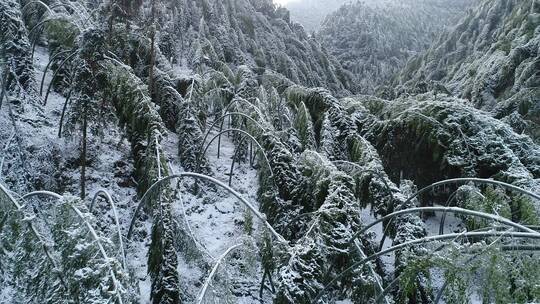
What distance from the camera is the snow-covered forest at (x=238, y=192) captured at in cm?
299

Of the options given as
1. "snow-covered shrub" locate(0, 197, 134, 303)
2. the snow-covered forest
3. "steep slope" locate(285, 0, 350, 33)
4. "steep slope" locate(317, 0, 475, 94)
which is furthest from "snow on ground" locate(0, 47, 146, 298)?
"steep slope" locate(285, 0, 350, 33)

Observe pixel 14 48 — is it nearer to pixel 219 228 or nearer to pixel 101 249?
pixel 219 228

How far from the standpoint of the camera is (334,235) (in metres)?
4.65

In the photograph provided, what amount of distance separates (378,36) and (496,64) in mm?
55723

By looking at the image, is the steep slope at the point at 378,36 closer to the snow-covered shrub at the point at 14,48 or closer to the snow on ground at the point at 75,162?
the snow on ground at the point at 75,162

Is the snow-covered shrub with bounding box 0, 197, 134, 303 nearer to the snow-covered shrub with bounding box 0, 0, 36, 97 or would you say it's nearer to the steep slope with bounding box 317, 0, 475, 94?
the snow-covered shrub with bounding box 0, 0, 36, 97

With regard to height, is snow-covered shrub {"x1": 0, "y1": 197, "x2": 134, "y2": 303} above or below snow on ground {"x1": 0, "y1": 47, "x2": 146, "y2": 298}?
above

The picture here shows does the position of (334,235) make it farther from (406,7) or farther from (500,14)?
(406,7)

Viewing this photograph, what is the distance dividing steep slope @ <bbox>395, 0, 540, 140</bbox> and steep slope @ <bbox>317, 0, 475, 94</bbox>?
1253 cm

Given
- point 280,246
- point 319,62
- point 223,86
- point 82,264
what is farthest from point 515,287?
point 319,62

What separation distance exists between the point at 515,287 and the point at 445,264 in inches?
19.9

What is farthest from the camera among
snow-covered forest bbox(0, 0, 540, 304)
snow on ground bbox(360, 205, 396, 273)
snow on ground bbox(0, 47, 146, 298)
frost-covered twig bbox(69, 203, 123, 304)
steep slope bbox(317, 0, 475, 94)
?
steep slope bbox(317, 0, 475, 94)

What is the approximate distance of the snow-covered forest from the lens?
299 cm

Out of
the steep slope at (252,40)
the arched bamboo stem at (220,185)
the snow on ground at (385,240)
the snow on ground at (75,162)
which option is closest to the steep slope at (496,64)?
the snow on ground at (385,240)
